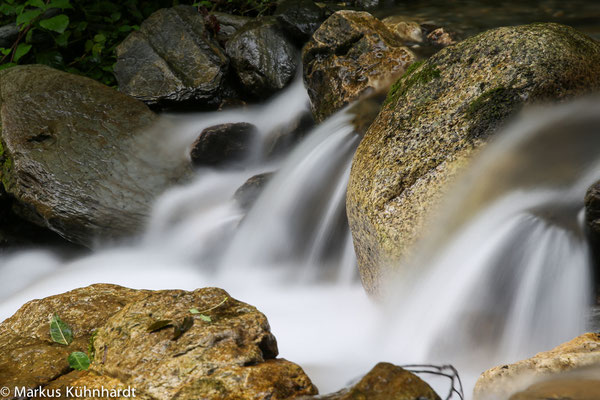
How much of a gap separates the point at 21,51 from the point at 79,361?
6754 mm

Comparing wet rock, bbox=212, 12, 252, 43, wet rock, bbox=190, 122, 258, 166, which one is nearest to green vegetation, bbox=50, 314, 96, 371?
wet rock, bbox=190, 122, 258, 166

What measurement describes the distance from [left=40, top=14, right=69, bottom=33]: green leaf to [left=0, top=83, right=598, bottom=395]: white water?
11.0 feet

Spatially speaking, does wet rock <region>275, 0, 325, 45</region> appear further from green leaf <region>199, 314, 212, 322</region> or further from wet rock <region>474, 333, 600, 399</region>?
wet rock <region>474, 333, 600, 399</region>

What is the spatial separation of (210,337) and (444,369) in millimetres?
1392

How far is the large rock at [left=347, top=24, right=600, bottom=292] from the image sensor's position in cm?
324

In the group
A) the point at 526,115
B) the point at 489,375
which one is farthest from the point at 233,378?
the point at 526,115

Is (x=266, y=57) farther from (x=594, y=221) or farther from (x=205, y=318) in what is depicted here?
(x=205, y=318)

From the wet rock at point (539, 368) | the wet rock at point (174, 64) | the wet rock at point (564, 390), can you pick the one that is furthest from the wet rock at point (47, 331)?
the wet rock at point (174, 64)

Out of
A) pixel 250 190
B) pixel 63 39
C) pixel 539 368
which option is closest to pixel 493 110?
pixel 539 368

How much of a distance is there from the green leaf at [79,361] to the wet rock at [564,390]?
1792mm

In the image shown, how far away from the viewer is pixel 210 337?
2.18 m

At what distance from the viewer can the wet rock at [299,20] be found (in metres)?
6.84

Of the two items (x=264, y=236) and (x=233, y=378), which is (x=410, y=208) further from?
(x=264, y=236)

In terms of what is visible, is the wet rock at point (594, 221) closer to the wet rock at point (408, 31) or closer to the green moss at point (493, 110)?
the green moss at point (493, 110)
